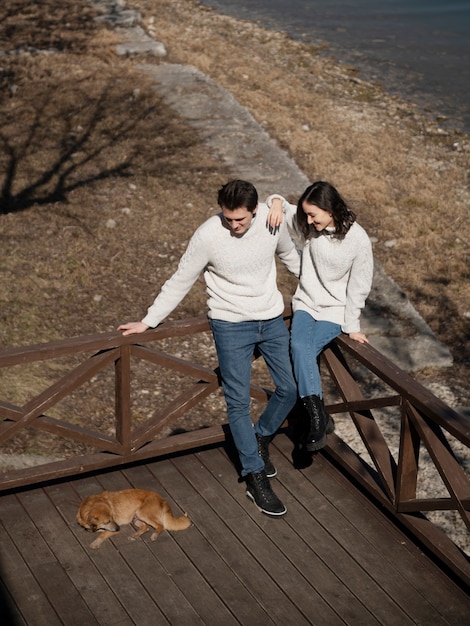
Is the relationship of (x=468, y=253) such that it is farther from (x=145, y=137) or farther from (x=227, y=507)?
(x=227, y=507)

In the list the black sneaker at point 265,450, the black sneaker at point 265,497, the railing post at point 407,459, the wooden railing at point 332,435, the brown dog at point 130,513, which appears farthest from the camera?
the black sneaker at point 265,450

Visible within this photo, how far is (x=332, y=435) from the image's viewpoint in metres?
5.89

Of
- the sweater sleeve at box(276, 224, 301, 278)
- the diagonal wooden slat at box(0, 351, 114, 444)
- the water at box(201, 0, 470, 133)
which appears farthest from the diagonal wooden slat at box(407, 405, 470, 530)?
the water at box(201, 0, 470, 133)

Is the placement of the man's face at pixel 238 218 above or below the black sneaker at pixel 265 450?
above

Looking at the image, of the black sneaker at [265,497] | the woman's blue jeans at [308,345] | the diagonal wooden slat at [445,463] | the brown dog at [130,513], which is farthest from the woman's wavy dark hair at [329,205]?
the brown dog at [130,513]

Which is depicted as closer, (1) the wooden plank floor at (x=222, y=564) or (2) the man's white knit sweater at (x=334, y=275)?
(1) the wooden plank floor at (x=222, y=564)

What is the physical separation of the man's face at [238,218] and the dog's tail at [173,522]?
1.54 meters

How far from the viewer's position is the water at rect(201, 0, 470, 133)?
17812 mm

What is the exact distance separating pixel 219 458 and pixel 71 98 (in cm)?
924

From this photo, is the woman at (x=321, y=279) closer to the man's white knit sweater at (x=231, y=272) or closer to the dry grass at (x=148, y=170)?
the man's white knit sweater at (x=231, y=272)

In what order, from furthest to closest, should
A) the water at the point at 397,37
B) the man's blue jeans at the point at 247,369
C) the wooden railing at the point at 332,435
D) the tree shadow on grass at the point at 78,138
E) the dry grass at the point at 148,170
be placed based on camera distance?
the water at the point at 397,37
the tree shadow on grass at the point at 78,138
the dry grass at the point at 148,170
the man's blue jeans at the point at 247,369
the wooden railing at the point at 332,435

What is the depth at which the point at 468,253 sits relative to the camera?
11.1 m

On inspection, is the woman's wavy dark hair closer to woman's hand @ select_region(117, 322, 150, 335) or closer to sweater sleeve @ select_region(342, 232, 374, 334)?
sweater sleeve @ select_region(342, 232, 374, 334)

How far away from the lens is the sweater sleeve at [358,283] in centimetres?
525
